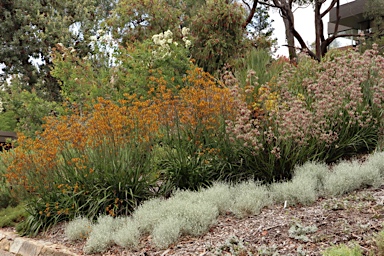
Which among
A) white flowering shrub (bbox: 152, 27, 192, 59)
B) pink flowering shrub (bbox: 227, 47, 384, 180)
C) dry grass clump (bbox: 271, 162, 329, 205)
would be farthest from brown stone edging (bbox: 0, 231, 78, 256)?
white flowering shrub (bbox: 152, 27, 192, 59)

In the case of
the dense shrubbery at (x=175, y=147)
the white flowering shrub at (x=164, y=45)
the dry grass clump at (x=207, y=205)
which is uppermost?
the white flowering shrub at (x=164, y=45)

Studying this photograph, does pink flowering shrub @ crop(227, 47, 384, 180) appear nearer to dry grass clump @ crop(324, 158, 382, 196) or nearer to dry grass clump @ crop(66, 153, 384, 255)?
dry grass clump @ crop(66, 153, 384, 255)

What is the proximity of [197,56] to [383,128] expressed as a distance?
676 cm

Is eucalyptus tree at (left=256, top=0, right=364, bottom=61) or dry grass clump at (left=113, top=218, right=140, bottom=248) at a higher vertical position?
eucalyptus tree at (left=256, top=0, right=364, bottom=61)

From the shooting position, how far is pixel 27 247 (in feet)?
15.2

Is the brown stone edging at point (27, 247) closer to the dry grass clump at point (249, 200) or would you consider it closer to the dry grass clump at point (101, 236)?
the dry grass clump at point (101, 236)

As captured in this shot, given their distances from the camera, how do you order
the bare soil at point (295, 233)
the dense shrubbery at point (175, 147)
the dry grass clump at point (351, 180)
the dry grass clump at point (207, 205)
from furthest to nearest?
the dense shrubbery at point (175, 147) < the dry grass clump at point (351, 180) < the dry grass clump at point (207, 205) < the bare soil at point (295, 233)

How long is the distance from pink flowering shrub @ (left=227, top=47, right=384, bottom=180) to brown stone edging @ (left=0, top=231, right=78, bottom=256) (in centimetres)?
234

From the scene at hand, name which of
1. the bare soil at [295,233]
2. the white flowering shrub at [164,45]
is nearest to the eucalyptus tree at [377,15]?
the white flowering shrub at [164,45]

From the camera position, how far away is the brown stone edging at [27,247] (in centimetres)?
423

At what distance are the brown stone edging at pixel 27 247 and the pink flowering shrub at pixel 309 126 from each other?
2338 millimetres

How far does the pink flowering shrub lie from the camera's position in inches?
187

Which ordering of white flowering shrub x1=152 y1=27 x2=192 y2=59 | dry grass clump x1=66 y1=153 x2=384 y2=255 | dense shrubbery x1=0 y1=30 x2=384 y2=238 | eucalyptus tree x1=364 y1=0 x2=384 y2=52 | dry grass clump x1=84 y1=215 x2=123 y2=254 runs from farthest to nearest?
eucalyptus tree x1=364 y1=0 x2=384 y2=52 → white flowering shrub x1=152 y1=27 x2=192 y2=59 → dense shrubbery x1=0 y1=30 x2=384 y2=238 → dry grass clump x1=84 y1=215 x2=123 y2=254 → dry grass clump x1=66 y1=153 x2=384 y2=255

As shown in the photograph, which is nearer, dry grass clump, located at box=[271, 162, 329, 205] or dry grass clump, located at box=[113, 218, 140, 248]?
dry grass clump, located at box=[113, 218, 140, 248]
